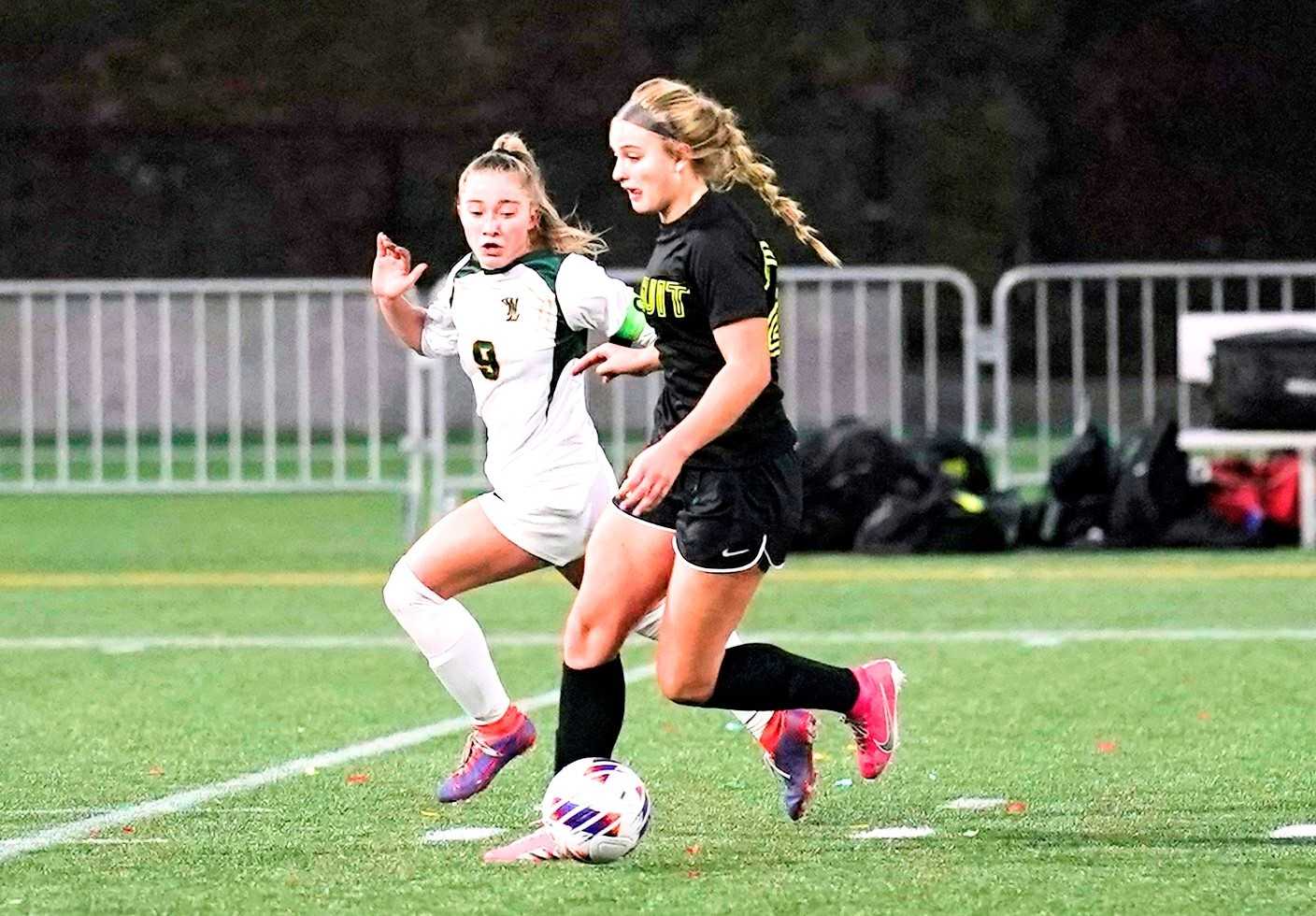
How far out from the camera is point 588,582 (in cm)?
607

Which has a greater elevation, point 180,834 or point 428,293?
point 428,293

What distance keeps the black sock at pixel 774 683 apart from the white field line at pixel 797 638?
11.8 feet

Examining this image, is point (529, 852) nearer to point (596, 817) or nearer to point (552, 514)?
point (596, 817)

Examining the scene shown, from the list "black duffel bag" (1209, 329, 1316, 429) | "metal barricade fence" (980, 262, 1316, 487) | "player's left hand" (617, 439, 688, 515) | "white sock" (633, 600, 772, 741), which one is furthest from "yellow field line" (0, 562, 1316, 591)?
"player's left hand" (617, 439, 688, 515)

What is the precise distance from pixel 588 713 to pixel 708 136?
1.18m

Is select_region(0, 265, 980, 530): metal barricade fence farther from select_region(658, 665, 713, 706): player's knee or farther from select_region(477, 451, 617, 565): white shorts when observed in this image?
select_region(658, 665, 713, 706): player's knee

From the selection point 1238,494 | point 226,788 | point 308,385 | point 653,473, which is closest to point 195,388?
point 308,385

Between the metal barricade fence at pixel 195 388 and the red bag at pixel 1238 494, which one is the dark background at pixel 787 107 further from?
the red bag at pixel 1238 494

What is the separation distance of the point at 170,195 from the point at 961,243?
5.39 meters

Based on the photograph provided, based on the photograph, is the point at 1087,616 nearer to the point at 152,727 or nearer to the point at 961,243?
the point at 152,727

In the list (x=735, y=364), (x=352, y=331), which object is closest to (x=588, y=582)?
(x=735, y=364)

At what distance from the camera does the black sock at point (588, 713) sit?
607 centimetres

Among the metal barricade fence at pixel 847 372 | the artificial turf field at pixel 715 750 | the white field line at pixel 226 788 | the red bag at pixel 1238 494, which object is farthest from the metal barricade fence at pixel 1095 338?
the white field line at pixel 226 788

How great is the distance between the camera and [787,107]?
19.8m
